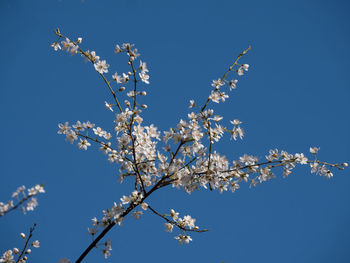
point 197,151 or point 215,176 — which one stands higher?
point 197,151

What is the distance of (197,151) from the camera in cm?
370

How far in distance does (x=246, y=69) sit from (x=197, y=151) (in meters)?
1.31

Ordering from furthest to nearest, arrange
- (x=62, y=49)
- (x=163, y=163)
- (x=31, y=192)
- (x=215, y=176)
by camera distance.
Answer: (x=62, y=49) → (x=163, y=163) → (x=215, y=176) → (x=31, y=192)

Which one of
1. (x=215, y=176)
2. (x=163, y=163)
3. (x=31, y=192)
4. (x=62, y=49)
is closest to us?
(x=31, y=192)

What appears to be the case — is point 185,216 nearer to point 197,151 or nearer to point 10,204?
point 197,151

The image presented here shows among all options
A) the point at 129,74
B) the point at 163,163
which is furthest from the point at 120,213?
the point at 129,74

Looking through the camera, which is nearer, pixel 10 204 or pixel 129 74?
pixel 10 204

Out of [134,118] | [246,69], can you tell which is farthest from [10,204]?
[246,69]

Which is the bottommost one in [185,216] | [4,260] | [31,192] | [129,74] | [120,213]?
[4,260]

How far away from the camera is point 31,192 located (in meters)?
2.61

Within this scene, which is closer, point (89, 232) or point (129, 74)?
point (89, 232)

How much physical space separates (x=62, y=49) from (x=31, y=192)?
7.17ft

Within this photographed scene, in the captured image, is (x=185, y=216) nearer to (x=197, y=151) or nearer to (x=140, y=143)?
(x=197, y=151)

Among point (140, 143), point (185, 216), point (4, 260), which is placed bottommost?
point (4, 260)
